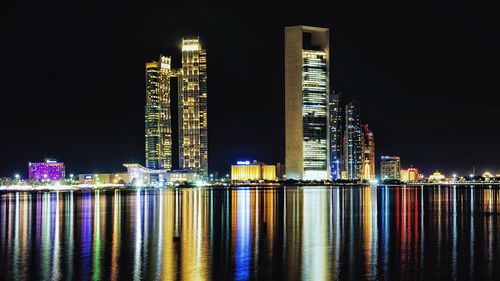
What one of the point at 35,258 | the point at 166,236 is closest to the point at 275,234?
the point at 166,236

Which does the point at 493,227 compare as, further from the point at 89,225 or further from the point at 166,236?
the point at 89,225

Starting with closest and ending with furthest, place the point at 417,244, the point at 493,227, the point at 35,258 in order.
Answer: the point at 35,258
the point at 417,244
the point at 493,227

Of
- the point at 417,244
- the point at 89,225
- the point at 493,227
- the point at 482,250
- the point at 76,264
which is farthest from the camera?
the point at 89,225

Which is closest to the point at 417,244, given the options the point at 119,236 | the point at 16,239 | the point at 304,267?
the point at 304,267

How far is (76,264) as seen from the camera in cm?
4141

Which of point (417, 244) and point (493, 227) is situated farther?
point (493, 227)

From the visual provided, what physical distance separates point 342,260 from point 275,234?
15.8 metres

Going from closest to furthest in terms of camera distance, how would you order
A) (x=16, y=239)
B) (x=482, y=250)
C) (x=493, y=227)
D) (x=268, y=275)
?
(x=268, y=275)
(x=482, y=250)
(x=16, y=239)
(x=493, y=227)

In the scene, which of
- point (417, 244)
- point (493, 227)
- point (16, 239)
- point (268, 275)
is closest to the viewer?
point (268, 275)

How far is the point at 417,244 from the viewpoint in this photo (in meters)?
51.4

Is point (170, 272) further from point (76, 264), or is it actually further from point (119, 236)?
point (119, 236)

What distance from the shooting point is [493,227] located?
63.4 m

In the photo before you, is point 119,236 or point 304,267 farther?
point 119,236

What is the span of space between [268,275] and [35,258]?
14911 millimetres
